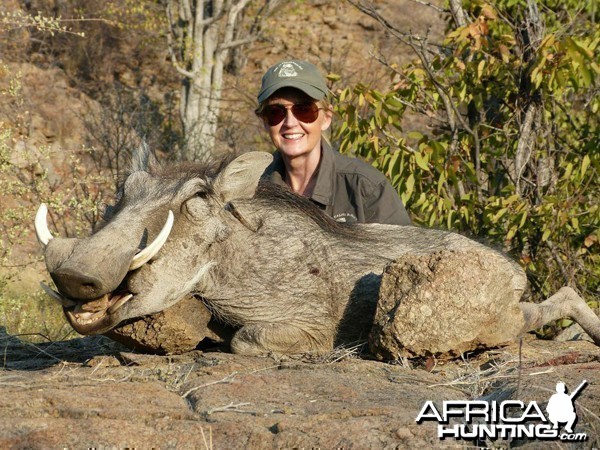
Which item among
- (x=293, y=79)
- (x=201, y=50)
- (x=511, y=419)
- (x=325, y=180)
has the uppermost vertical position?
(x=293, y=79)

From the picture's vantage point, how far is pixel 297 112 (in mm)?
5199

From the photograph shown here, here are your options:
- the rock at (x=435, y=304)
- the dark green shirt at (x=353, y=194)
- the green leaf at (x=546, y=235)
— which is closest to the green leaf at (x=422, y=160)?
the dark green shirt at (x=353, y=194)

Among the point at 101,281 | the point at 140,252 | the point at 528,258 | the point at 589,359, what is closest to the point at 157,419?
the point at 101,281

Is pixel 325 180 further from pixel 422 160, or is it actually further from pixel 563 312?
pixel 563 312

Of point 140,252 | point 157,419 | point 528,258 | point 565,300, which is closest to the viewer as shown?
point 157,419

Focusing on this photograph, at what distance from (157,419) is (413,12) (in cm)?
1743

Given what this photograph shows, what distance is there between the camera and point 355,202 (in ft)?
17.4

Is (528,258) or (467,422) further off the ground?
(467,422)

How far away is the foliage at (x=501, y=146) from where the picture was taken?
234 inches

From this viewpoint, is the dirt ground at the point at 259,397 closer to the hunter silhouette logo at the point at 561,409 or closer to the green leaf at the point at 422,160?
the hunter silhouette logo at the point at 561,409

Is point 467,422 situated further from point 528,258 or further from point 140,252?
point 528,258

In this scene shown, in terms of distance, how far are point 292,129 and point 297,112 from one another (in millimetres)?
→ 108

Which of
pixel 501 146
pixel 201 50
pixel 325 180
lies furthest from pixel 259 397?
pixel 201 50

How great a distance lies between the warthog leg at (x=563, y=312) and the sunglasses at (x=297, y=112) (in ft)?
5.26
